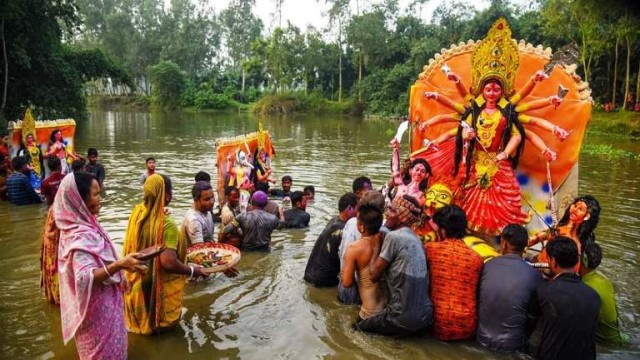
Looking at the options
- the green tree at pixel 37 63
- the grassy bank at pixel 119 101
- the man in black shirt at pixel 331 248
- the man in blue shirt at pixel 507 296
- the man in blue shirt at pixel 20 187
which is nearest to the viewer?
the man in blue shirt at pixel 507 296

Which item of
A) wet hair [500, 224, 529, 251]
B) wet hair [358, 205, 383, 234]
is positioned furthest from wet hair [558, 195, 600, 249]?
wet hair [358, 205, 383, 234]

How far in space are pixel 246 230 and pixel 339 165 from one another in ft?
32.5

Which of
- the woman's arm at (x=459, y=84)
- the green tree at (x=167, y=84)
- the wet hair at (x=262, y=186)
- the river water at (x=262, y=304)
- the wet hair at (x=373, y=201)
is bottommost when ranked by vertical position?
the river water at (x=262, y=304)

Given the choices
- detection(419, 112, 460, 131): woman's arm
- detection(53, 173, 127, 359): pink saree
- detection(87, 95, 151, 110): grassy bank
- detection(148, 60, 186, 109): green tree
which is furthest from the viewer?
detection(87, 95, 151, 110): grassy bank

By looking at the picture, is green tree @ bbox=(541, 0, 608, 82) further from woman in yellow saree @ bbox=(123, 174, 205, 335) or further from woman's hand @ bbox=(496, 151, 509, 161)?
woman in yellow saree @ bbox=(123, 174, 205, 335)

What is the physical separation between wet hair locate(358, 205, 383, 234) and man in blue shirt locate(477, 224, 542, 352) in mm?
1041

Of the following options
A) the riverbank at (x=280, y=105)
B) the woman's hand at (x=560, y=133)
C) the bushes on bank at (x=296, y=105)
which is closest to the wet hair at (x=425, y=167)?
the woman's hand at (x=560, y=133)

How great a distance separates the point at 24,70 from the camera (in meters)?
20.2

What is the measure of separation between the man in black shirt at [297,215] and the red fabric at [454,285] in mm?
4590

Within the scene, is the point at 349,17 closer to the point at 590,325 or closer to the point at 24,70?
the point at 24,70

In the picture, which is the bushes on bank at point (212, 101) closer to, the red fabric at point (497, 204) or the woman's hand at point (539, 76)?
the red fabric at point (497, 204)

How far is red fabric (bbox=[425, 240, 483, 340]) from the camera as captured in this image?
4438 mm

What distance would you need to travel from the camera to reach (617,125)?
26.1 metres

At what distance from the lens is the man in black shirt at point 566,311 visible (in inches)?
154
